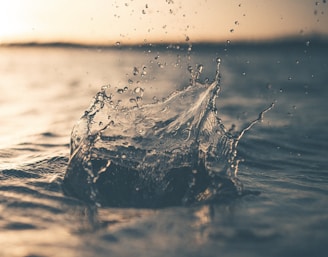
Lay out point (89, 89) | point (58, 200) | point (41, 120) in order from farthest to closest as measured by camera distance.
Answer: point (89, 89), point (41, 120), point (58, 200)

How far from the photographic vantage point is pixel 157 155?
6.76 metres

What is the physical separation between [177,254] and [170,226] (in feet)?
2.15

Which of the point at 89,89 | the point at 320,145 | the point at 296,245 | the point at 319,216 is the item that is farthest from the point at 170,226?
the point at 89,89

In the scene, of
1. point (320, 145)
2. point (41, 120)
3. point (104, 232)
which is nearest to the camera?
point (104, 232)

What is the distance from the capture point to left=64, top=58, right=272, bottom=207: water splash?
→ 6223 mm

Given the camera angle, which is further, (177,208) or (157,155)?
(157,155)

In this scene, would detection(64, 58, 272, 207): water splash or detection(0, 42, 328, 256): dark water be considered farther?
detection(64, 58, 272, 207): water splash

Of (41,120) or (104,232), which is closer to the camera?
(104,232)

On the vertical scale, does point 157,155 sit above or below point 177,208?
above

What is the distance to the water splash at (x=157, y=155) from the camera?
6223 millimetres

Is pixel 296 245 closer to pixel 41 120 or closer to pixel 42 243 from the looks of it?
pixel 42 243

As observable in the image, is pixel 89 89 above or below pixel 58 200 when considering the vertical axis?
above

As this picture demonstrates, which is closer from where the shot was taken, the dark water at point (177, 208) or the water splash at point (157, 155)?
the dark water at point (177, 208)

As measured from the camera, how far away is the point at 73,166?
6.64m
